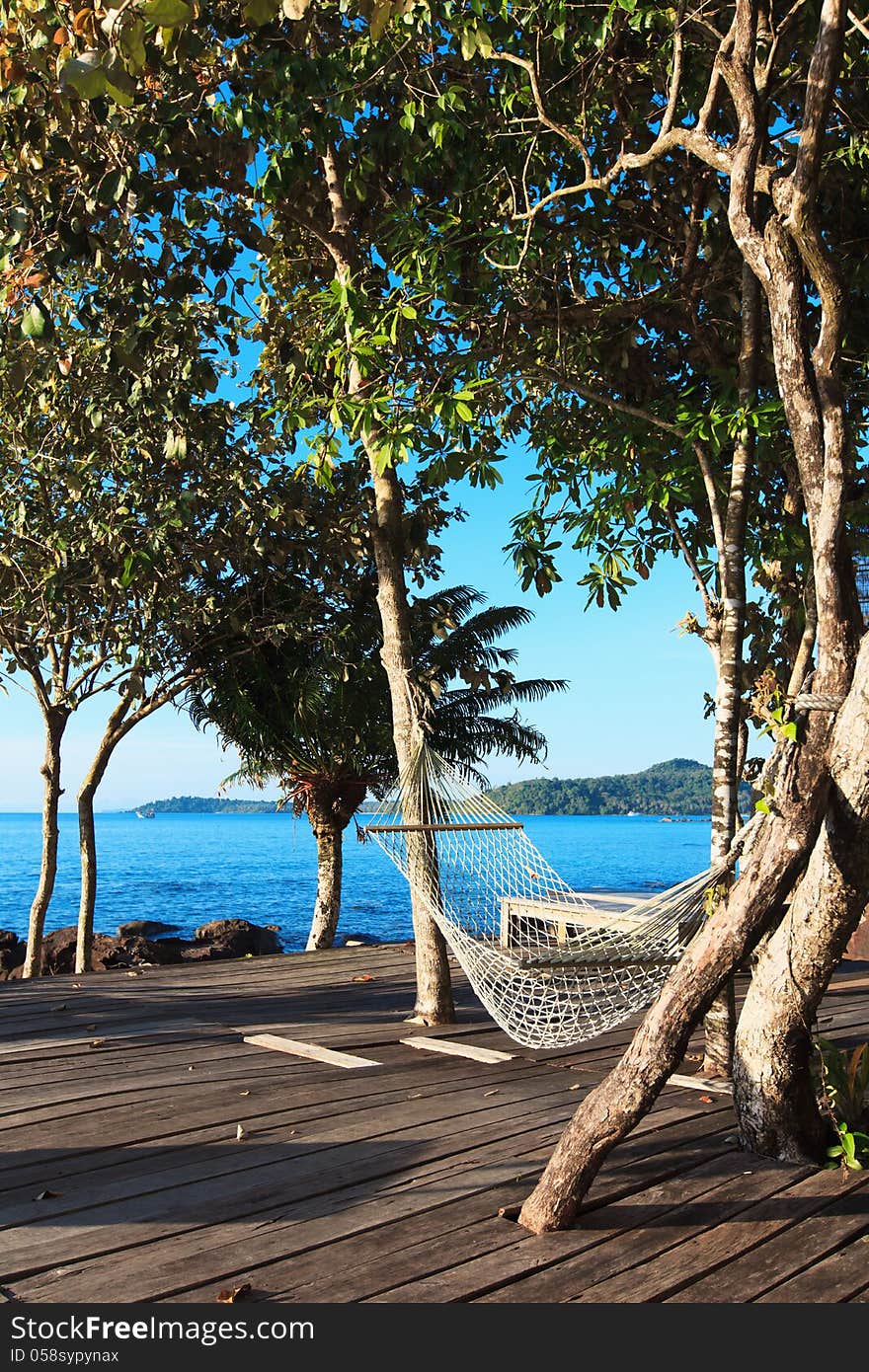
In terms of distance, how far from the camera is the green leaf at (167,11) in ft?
4.83

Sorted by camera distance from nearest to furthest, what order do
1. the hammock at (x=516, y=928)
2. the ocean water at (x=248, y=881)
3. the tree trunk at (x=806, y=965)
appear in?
the tree trunk at (x=806, y=965) < the hammock at (x=516, y=928) < the ocean water at (x=248, y=881)

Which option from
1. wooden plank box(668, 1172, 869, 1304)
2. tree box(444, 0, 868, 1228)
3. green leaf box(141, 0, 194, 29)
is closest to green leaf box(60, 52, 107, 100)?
green leaf box(141, 0, 194, 29)

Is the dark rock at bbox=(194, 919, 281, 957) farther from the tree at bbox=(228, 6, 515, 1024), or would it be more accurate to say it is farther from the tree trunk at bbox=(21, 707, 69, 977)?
the tree at bbox=(228, 6, 515, 1024)

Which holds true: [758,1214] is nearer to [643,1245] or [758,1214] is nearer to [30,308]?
[643,1245]

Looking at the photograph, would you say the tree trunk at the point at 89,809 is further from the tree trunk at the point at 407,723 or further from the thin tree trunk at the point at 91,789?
the tree trunk at the point at 407,723

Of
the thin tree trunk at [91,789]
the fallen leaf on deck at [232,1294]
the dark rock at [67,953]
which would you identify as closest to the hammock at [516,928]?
the fallen leaf on deck at [232,1294]

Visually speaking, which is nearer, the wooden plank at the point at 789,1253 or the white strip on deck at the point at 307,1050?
the wooden plank at the point at 789,1253

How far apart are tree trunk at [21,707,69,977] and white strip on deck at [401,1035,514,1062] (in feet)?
14.7

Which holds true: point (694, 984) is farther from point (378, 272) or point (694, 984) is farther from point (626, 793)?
point (626, 793)

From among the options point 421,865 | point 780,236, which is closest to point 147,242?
point 780,236

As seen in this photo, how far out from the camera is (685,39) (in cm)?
414

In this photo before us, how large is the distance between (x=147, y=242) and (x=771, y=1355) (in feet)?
10.9

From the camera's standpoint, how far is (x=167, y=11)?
1483 mm

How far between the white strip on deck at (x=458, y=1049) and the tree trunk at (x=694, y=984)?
151cm
